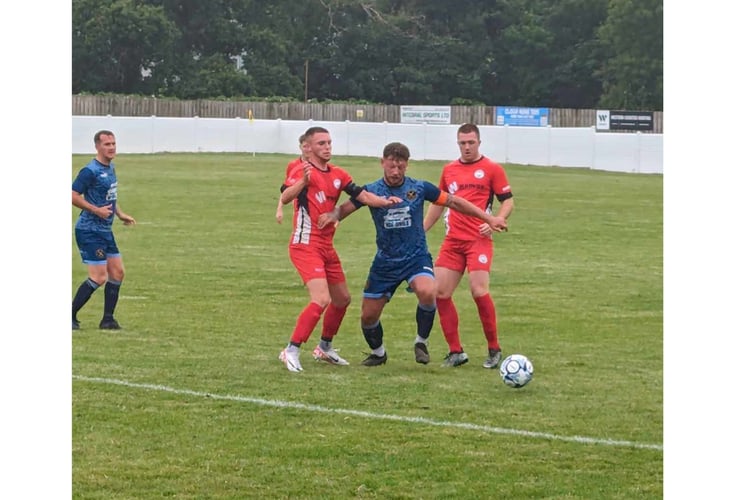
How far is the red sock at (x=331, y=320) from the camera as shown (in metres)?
11.1

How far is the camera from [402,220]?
10.7m

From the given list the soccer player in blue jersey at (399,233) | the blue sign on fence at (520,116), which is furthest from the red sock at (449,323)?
the blue sign on fence at (520,116)

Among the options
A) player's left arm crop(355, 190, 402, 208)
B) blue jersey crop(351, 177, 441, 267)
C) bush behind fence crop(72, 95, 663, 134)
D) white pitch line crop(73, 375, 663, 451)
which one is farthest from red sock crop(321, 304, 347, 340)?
bush behind fence crop(72, 95, 663, 134)

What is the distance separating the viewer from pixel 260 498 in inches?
258

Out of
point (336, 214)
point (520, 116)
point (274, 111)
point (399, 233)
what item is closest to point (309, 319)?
point (336, 214)

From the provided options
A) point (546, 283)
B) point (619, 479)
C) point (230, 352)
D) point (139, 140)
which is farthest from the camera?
point (139, 140)

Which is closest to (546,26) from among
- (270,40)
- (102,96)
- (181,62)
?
(270,40)

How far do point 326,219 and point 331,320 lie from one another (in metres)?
0.99

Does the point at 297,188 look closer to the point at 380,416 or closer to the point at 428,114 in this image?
the point at 380,416

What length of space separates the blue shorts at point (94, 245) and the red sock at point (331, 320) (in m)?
2.79

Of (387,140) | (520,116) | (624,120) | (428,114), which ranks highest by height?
(428,114)

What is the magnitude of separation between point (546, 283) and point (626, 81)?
53815 millimetres

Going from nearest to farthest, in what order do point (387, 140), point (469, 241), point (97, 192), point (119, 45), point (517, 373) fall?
point (517, 373) → point (469, 241) → point (97, 192) → point (387, 140) → point (119, 45)

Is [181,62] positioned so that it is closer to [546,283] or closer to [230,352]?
[546,283]
